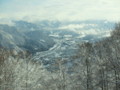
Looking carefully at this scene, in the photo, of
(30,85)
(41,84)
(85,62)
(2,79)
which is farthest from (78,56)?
(2,79)

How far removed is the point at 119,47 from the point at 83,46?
25265 mm

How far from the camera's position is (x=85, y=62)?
49219 millimetres

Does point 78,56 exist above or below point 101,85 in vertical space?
above

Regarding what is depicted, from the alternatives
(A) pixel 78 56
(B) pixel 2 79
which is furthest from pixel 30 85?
(B) pixel 2 79

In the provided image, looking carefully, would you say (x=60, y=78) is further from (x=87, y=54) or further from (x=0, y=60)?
(x=0, y=60)

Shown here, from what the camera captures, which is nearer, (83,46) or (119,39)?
(119,39)

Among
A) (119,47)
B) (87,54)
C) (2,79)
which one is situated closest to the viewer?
(119,47)

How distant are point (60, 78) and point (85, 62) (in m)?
6.36

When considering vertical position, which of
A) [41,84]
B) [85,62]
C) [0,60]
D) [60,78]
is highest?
[0,60]

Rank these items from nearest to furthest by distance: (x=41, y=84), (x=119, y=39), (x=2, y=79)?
1. (x=2, y=79)
2. (x=119, y=39)
3. (x=41, y=84)

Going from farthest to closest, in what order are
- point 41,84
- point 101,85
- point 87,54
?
point 41,84 < point 101,85 < point 87,54

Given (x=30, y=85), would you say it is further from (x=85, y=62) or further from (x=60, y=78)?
(x=85, y=62)

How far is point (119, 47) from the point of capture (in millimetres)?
25359

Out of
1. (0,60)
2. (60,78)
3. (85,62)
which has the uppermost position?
(0,60)
